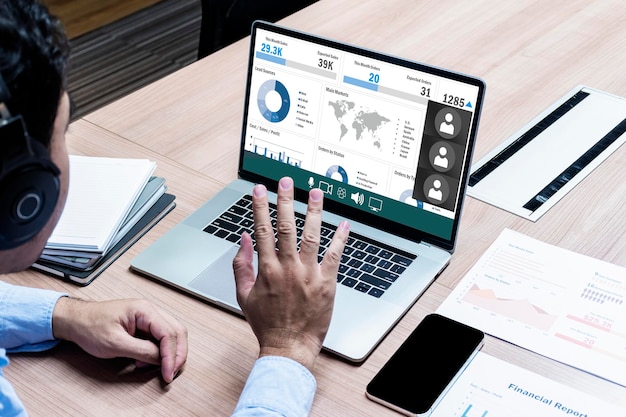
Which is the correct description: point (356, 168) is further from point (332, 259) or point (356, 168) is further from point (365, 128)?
point (332, 259)

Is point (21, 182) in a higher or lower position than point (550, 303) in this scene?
higher

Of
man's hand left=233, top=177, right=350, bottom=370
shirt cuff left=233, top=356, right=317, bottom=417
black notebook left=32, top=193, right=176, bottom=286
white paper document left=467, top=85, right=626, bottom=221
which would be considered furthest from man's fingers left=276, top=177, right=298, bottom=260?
white paper document left=467, top=85, right=626, bottom=221

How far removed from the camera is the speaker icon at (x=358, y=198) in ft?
4.08

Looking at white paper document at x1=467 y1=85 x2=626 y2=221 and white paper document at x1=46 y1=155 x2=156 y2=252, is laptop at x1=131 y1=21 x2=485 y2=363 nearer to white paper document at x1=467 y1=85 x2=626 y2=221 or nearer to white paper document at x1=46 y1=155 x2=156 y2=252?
white paper document at x1=46 y1=155 x2=156 y2=252

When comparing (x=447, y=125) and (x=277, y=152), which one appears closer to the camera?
(x=447, y=125)

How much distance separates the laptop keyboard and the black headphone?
447 millimetres

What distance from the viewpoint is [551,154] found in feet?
4.79

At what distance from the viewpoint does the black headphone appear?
0.73 meters

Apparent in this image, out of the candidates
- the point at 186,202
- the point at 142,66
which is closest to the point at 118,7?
the point at 142,66

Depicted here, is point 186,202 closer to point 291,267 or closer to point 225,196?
point 225,196

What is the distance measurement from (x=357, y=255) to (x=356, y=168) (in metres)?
0.14

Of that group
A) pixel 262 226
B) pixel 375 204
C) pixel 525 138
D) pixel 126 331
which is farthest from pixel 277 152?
pixel 525 138

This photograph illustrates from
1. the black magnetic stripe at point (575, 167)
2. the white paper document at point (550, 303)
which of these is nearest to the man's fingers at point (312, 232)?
the white paper document at point (550, 303)

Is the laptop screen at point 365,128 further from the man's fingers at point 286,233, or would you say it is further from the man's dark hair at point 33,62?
the man's dark hair at point 33,62
